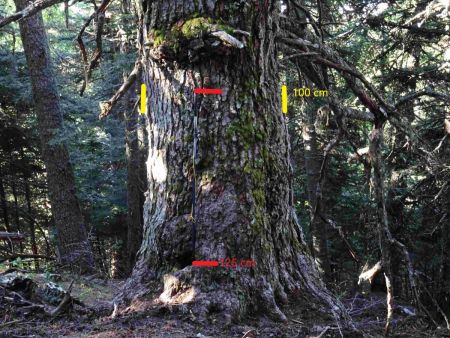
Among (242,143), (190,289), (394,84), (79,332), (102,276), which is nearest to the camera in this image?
(79,332)

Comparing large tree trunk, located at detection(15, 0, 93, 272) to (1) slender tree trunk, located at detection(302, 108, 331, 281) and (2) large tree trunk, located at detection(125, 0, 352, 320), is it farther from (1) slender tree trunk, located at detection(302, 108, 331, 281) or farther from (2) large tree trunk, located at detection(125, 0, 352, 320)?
(2) large tree trunk, located at detection(125, 0, 352, 320)

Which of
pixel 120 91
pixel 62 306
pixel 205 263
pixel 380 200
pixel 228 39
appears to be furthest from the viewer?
pixel 120 91

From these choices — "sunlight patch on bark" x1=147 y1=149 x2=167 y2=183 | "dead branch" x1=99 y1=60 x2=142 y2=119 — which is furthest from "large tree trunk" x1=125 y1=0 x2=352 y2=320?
"dead branch" x1=99 y1=60 x2=142 y2=119

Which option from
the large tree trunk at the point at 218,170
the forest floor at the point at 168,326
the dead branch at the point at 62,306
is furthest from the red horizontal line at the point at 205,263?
the dead branch at the point at 62,306

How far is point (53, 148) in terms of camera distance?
31.2 feet

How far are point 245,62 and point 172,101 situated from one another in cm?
58

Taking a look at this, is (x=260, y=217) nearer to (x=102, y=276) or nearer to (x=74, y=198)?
(x=102, y=276)

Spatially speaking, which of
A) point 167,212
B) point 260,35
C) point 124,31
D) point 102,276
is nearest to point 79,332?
point 167,212

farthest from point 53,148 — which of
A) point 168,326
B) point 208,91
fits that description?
point 168,326

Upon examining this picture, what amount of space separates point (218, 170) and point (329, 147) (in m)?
0.98

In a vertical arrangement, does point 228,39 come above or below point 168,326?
above

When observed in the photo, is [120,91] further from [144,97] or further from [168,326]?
[168,326]

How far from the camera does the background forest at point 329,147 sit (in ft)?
21.1

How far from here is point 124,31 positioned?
1137 centimetres
